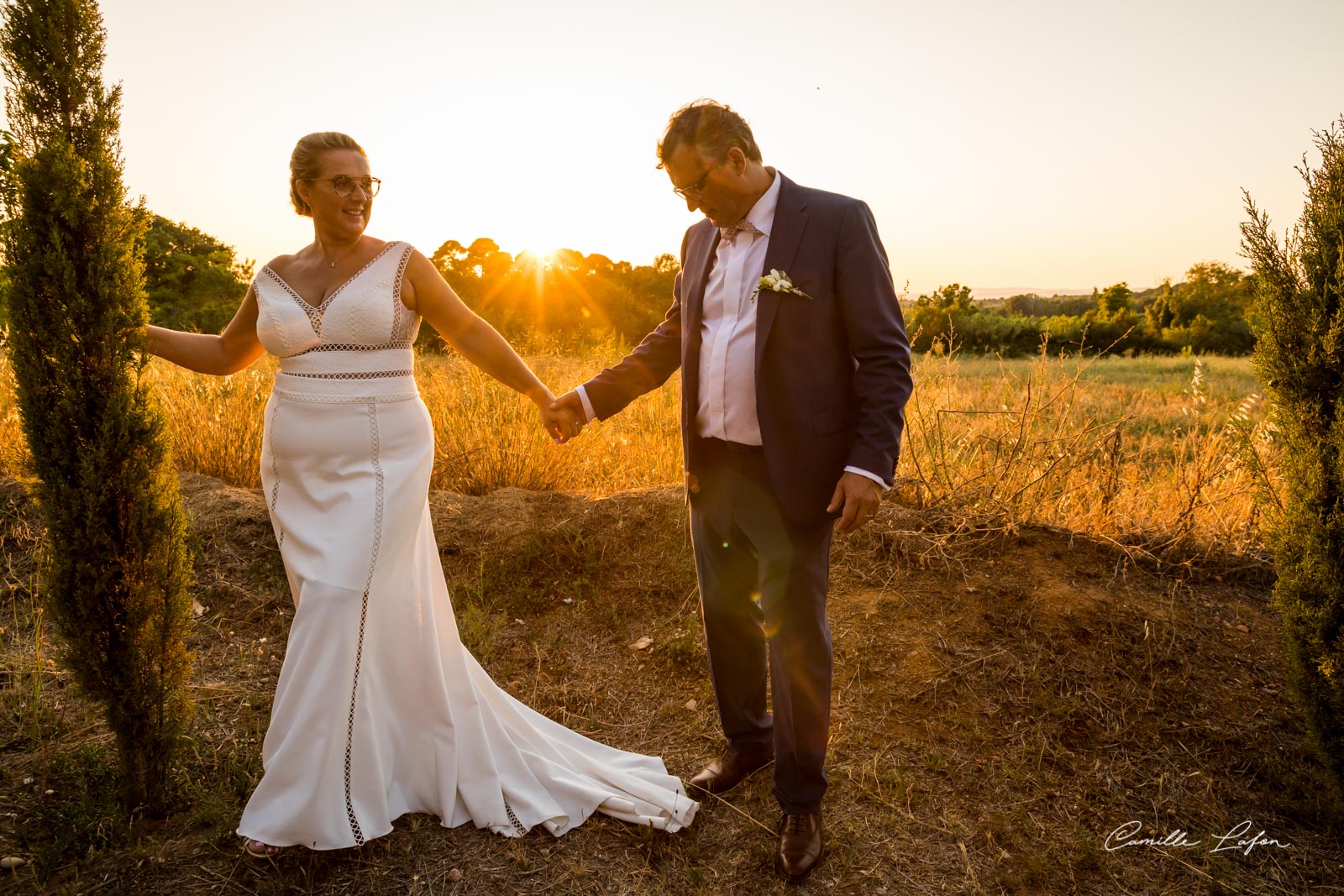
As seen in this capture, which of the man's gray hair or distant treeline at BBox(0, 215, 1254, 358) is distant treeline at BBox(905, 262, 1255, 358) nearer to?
distant treeline at BBox(0, 215, 1254, 358)

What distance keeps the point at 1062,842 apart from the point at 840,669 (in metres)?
1.26

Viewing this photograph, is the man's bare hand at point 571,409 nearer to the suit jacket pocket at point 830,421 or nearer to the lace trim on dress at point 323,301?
the lace trim on dress at point 323,301

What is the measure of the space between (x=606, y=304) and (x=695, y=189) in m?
15.5

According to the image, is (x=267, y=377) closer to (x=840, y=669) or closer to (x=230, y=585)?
(x=230, y=585)

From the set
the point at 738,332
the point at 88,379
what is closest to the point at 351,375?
the point at 88,379

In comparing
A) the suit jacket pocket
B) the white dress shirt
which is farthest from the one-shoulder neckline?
the suit jacket pocket

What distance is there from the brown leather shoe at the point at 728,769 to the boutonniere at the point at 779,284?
1.96m

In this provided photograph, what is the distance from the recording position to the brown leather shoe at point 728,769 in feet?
10.7

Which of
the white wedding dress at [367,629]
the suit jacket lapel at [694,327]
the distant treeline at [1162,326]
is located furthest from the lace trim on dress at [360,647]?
the distant treeline at [1162,326]

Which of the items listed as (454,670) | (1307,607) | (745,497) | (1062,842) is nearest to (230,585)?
(454,670)

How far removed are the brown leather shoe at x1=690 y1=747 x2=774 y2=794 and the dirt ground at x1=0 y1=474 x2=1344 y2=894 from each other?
0.05m

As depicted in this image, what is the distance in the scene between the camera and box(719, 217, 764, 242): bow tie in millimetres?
2814

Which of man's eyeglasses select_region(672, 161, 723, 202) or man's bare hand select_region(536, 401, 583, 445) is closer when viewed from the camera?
man's eyeglasses select_region(672, 161, 723, 202)
